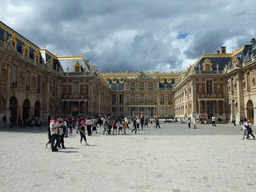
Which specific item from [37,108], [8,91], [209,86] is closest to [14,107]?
[8,91]

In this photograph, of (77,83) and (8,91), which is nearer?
(8,91)

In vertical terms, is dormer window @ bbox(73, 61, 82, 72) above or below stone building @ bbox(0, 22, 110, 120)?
above

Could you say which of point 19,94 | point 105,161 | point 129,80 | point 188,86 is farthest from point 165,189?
point 129,80

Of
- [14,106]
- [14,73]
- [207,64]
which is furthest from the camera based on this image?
[207,64]

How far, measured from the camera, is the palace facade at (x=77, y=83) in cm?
2778

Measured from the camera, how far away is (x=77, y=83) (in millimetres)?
42656

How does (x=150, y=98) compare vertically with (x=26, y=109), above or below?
above

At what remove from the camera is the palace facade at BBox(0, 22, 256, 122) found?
2778cm

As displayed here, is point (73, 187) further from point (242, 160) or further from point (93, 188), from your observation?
point (242, 160)

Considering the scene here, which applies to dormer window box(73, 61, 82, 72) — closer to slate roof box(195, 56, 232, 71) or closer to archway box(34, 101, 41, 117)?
archway box(34, 101, 41, 117)

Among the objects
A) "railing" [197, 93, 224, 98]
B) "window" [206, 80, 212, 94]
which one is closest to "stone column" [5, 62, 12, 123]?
"railing" [197, 93, 224, 98]

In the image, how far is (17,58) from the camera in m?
28.2

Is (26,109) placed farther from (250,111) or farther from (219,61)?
(219,61)

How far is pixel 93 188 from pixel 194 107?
36.7 metres
